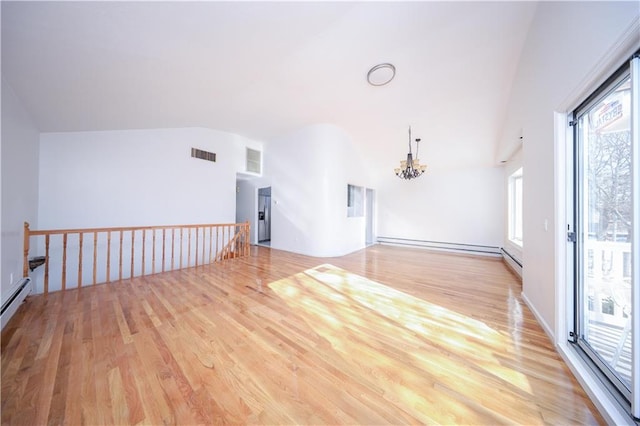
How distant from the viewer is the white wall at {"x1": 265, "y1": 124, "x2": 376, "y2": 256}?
523 centimetres

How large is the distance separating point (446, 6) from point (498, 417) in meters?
3.63

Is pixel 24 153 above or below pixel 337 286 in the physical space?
above

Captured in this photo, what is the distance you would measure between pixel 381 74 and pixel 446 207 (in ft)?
15.4

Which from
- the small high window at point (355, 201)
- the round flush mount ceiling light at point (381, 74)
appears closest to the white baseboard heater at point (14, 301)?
the round flush mount ceiling light at point (381, 74)

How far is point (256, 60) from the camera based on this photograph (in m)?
2.77

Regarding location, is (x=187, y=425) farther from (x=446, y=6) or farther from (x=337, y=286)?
(x=446, y=6)

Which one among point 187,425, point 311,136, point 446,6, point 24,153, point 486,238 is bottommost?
point 187,425

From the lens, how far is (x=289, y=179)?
5816 millimetres

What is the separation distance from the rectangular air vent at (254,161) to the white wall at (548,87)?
19.4 feet

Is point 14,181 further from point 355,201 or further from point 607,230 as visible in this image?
point 355,201

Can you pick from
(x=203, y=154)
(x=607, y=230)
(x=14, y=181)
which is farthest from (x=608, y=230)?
(x=203, y=154)

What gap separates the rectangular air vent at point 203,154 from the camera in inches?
199

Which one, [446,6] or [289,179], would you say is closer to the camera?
[446,6]

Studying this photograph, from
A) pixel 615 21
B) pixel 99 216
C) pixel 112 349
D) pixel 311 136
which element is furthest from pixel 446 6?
pixel 99 216
